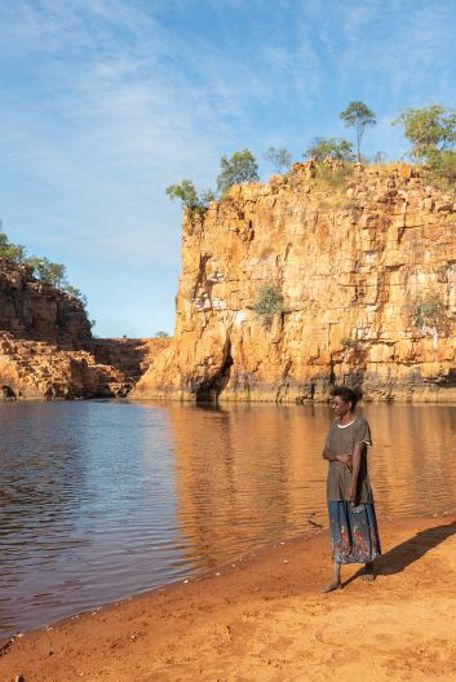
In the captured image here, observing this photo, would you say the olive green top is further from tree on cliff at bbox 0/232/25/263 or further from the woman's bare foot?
tree on cliff at bbox 0/232/25/263

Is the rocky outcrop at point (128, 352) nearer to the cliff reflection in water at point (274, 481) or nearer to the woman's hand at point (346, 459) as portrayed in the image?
the cliff reflection in water at point (274, 481)

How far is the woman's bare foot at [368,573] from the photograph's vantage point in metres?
7.10

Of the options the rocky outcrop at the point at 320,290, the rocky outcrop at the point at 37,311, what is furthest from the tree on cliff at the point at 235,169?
the rocky outcrop at the point at 37,311

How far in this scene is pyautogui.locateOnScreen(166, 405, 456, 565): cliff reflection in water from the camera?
10.6 m

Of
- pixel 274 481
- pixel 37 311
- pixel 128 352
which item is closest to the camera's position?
pixel 274 481

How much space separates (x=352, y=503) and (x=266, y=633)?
199 centimetres

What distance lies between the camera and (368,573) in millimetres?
7211

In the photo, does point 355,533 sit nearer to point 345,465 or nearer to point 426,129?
point 345,465

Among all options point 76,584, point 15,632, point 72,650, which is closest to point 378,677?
point 72,650

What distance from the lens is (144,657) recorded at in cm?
531

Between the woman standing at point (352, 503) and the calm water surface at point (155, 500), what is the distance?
2325mm

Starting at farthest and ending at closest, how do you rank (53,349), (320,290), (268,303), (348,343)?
(53,349) → (268,303) → (320,290) → (348,343)

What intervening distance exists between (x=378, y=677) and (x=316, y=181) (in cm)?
5470

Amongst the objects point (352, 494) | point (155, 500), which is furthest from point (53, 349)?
point (352, 494)
